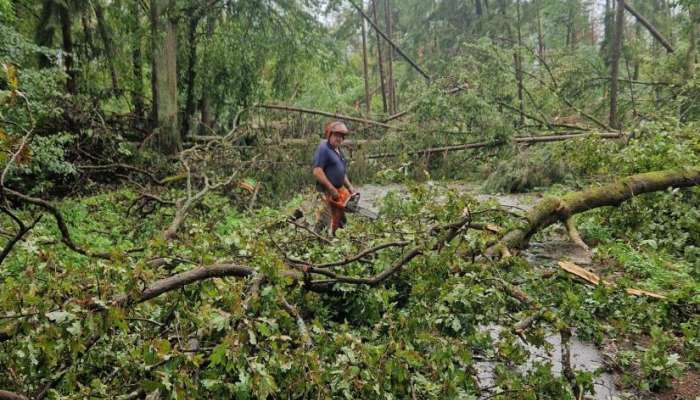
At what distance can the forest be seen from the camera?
1899 millimetres

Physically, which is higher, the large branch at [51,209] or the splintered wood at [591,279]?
the large branch at [51,209]

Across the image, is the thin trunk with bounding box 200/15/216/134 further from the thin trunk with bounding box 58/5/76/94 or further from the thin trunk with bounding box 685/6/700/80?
the thin trunk with bounding box 685/6/700/80

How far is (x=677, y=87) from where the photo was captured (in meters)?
9.07

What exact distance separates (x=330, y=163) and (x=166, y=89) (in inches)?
207

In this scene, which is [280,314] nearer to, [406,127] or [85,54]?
[406,127]

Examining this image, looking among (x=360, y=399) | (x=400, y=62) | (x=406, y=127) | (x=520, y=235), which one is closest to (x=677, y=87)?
(x=406, y=127)

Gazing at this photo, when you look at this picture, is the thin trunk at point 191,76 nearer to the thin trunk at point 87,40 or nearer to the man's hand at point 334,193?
the thin trunk at point 87,40

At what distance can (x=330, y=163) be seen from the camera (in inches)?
205

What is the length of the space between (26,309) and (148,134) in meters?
8.20

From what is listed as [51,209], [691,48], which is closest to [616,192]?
[51,209]

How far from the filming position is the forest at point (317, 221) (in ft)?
6.23

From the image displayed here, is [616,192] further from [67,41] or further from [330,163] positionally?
[67,41]

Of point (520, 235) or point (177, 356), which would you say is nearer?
point (177, 356)

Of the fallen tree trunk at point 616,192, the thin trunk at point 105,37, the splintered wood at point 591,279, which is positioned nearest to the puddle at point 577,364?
the splintered wood at point 591,279
